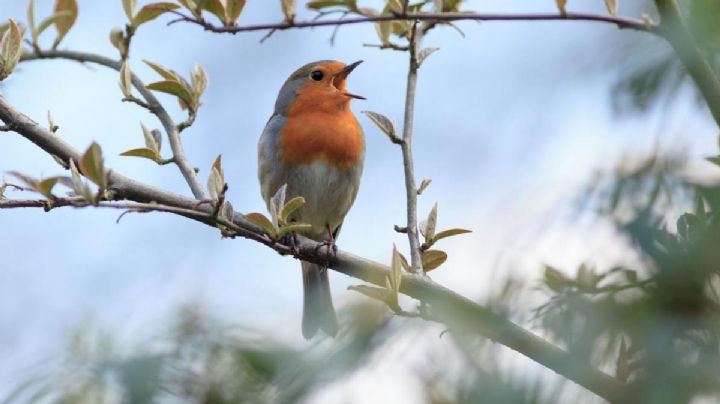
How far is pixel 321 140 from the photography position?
4.76 metres

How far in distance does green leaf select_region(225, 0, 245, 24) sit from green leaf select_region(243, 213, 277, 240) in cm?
46

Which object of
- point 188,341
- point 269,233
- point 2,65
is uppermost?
point 188,341

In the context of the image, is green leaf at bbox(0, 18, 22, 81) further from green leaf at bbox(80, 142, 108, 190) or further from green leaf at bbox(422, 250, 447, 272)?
green leaf at bbox(422, 250, 447, 272)

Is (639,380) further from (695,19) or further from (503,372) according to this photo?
(695,19)

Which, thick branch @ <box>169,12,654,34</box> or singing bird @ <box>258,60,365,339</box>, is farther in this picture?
singing bird @ <box>258,60,365,339</box>

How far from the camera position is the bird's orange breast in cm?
469

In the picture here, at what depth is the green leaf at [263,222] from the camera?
219 cm

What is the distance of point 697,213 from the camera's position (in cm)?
59

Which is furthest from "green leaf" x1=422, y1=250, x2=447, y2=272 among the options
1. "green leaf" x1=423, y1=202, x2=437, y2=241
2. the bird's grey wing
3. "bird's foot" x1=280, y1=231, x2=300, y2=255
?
the bird's grey wing

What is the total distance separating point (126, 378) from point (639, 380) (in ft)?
1.03

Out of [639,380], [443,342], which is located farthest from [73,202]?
[639,380]

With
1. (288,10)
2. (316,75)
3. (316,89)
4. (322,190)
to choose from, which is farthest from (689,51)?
(316,75)

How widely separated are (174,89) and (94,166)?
2.99 ft

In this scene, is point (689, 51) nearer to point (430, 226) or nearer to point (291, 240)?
point (430, 226)
